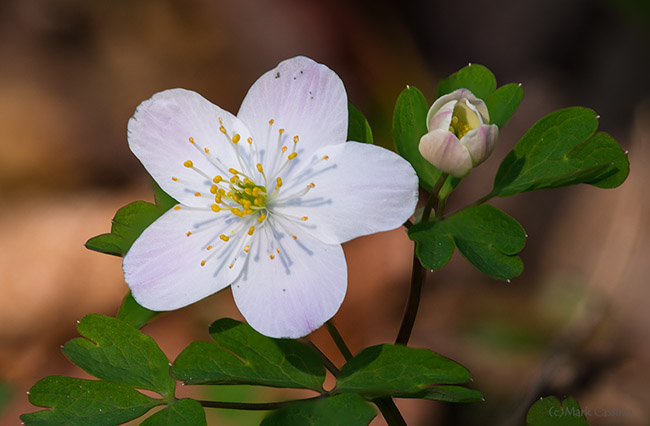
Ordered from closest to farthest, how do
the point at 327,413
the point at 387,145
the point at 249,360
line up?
the point at 327,413
the point at 249,360
the point at 387,145

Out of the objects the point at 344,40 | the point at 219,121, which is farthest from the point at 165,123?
the point at 344,40

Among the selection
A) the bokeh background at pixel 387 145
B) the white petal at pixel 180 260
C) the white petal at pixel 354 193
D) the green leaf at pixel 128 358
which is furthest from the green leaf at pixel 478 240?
the bokeh background at pixel 387 145

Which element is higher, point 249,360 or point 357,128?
point 357,128

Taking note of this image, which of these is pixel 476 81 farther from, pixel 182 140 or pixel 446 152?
pixel 182 140

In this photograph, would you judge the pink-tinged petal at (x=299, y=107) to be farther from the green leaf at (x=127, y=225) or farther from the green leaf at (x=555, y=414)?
the green leaf at (x=555, y=414)

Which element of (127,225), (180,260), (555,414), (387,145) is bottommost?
(555,414)

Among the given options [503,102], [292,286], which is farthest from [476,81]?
[292,286]

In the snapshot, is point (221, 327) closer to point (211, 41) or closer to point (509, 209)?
point (509, 209)
